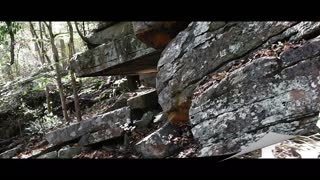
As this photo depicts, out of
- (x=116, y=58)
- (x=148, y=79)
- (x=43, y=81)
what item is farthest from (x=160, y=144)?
(x=43, y=81)

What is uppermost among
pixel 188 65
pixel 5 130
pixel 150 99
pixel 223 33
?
pixel 223 33

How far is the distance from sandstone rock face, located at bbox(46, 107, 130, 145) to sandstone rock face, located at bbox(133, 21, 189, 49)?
1637 mm

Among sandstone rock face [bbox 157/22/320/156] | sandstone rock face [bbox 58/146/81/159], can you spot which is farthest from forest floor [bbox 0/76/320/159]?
sandstone rock face [bbox 157/22/320/156]

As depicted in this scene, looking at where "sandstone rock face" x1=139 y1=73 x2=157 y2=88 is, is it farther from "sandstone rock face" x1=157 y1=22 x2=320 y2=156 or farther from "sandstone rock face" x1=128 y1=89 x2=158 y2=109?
"sandstone rock face" x1=157 y1=22 x2=320 y2=156

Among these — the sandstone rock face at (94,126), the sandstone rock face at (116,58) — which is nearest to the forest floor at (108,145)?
the sandstone rock face at (94,126)

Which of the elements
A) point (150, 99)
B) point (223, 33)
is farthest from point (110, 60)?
point (223, 33)

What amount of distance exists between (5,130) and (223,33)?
9.52m

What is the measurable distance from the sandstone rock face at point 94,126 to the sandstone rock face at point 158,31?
5.37 ft

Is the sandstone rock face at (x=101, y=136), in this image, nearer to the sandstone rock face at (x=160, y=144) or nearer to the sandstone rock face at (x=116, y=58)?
the sandstone rock face at (x=160, y=144)

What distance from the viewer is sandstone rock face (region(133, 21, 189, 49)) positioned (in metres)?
6.66

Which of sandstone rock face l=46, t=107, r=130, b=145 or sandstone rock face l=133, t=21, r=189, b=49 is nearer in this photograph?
sandstone rock face l=133, t=21, r=189, b=49

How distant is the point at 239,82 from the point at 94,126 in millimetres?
3932

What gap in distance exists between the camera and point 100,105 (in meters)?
11.0
